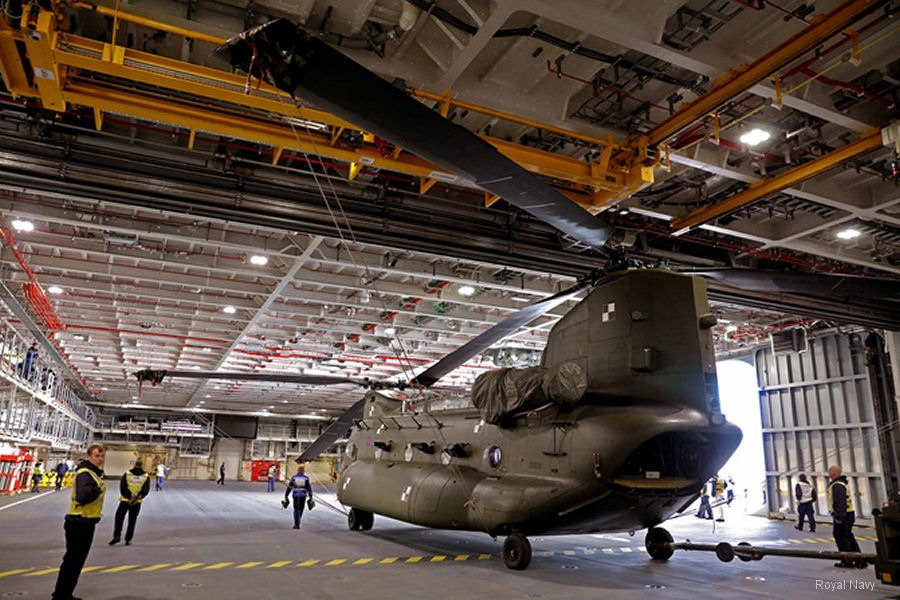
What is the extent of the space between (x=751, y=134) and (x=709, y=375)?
3152mm

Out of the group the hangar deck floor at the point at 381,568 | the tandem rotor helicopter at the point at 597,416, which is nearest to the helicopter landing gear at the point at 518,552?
the tandem rotor helicopter at the point at 597,416

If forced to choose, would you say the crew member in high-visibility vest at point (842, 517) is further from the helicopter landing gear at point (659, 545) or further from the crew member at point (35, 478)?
the crew member at point (35, 478)

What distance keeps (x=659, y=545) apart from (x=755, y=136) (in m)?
5.71

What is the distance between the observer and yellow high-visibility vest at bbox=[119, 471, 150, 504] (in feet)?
30.5

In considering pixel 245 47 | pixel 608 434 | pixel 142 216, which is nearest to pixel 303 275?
pixel 142 216

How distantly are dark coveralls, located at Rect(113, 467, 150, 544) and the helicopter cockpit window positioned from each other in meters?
5.42

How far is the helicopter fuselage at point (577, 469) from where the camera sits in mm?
6676

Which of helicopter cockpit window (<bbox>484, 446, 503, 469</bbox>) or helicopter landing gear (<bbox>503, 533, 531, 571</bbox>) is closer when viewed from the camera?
helicopter landing gear (<bbox>503, 533, 531, 571</bbox>)

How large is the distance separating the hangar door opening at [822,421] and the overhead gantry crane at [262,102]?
1047 centimetres

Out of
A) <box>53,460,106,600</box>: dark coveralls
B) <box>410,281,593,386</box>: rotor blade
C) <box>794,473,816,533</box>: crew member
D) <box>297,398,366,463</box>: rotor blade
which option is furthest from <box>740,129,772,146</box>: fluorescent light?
<box>794,473,816,533</box>: crew member

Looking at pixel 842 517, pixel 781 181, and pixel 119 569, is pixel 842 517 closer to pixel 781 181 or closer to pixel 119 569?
pixel 781 181

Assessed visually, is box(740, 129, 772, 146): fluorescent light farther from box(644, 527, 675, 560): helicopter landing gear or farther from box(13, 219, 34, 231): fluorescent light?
box(13, 219, 34, 231): fluorescent light

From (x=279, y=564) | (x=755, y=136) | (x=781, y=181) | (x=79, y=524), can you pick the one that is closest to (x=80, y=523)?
(x=79, y=524)

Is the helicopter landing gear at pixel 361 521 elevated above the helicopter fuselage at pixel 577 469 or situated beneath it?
situated beneath
